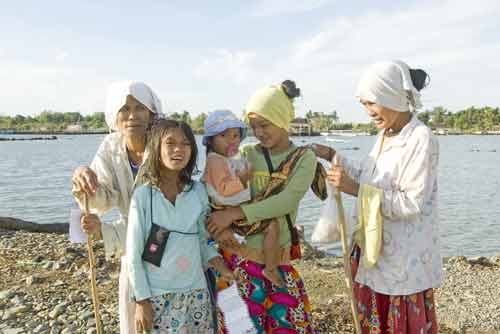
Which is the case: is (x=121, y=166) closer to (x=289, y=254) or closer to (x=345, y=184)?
(x=289, y=254)

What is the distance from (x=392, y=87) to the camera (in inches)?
109

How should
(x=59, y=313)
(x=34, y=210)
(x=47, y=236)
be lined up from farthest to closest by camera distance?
(x=34, y=210), (x=47, y=236), (x=59, y=313)

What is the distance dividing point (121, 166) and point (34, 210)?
17.8 meters

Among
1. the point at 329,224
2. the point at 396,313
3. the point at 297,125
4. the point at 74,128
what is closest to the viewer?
the point at 396,313

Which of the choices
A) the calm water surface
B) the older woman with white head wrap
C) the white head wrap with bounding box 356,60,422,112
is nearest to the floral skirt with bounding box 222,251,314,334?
the older woman with white head wrap

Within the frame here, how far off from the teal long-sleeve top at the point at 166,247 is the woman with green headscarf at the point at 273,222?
183 millimetres

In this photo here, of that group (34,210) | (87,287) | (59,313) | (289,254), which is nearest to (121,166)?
(289,254)

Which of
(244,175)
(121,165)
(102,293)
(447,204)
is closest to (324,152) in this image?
(244,175)

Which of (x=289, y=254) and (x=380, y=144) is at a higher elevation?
(x=380, y=144)

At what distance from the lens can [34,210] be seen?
1886cm

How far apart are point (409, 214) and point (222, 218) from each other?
1151mm

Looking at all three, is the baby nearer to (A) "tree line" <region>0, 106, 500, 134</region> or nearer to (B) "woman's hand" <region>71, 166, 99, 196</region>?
(B) "woman's hand" <region>71, 166, 99, 196</region>

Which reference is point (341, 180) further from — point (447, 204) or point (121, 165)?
point (447, 204)

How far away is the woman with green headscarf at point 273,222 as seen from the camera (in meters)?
2.95
